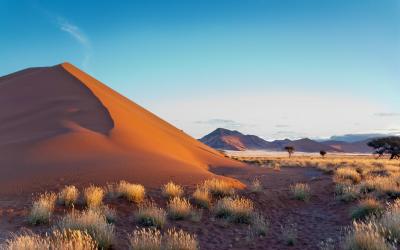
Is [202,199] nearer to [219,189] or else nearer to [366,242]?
[219,189]

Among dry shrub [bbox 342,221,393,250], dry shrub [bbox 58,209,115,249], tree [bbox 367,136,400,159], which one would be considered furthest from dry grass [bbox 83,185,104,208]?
tree [bbox 367,136,400,159]

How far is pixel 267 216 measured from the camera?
14.1m

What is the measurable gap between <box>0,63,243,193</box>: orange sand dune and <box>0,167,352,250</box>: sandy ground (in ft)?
11.8

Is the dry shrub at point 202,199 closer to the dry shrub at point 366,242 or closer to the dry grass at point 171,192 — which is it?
the dry grass at point 171,192

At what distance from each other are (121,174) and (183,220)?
302 inches

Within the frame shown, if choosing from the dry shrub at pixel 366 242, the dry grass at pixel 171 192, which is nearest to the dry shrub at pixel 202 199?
the dry grass at pixel 171 192

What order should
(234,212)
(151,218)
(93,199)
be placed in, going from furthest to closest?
(93,199) → (234,212) → (151,218)

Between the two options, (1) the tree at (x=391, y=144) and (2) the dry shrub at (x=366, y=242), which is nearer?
(2) the dry shrub at (x=366, y=242)

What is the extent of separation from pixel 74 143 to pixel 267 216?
14.9m

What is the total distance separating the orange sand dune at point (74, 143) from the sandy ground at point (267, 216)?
360 centimetres

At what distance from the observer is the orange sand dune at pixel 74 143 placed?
→ 19.3 metres

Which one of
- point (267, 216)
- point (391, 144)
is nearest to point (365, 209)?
point (267, 216)

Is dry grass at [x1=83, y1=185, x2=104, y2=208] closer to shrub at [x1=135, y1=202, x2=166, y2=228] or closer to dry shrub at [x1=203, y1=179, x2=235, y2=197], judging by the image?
shrub at [x1=135, y1=202, x2=166, y2=228]

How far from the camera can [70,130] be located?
2733 centimetres
